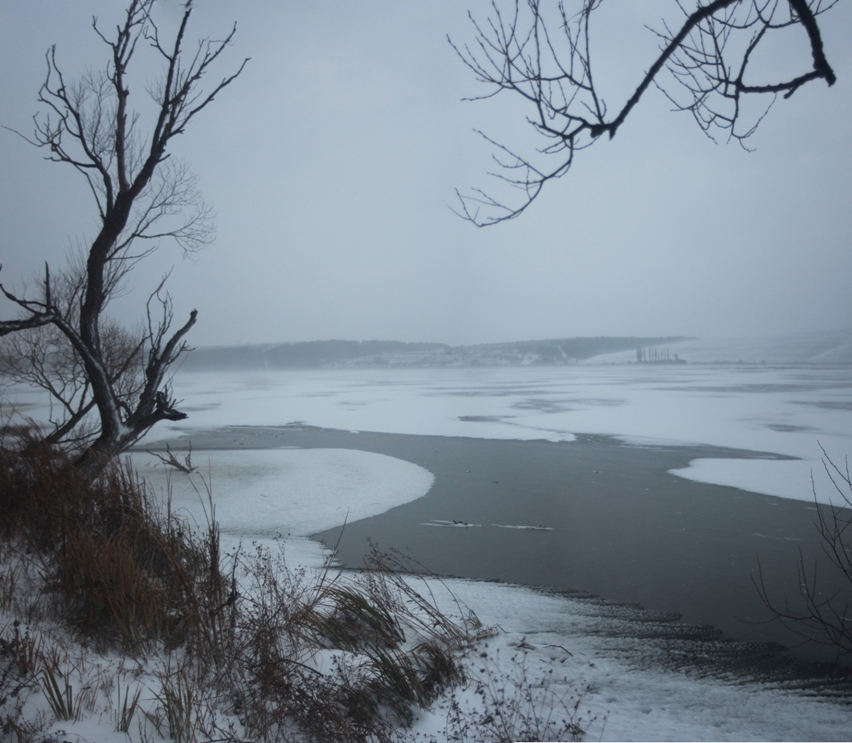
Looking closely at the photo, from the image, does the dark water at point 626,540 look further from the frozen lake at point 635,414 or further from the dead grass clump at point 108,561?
the dead grass clump at point 108,561

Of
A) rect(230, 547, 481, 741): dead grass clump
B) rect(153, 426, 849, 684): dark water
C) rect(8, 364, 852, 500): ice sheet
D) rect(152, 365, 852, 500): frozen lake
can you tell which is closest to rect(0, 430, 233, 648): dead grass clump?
rect(230, 547, 481, 741): dead grass clump

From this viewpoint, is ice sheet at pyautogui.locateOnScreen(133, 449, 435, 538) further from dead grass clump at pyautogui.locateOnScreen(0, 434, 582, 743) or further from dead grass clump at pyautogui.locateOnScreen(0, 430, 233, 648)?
dead grass clump at pyautogui.locateOnScreen(0, 434, 582, 743)

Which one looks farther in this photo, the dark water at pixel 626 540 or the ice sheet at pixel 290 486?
the ice sheet at pixel 290 486

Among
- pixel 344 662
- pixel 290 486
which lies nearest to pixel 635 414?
pixel 290 486

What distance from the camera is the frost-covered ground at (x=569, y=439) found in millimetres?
2799

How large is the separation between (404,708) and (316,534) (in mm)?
3454

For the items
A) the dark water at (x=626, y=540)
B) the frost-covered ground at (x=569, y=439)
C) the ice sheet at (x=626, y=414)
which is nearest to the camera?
the frost-covered ground at (x=569, y=439)

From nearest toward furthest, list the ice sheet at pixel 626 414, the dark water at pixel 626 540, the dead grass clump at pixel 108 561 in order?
the dead grass clump at pixel 108 561 < the dark water at pixel 626 540 < the ice sheet at pixel 626 414

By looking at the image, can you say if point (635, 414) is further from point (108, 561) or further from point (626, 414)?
point (108, 561)

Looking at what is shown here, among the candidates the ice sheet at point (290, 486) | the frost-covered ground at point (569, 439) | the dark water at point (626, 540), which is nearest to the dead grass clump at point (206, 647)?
the frost-covered ground at point (569, 439)

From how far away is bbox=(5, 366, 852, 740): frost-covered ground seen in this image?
2799 millimetres

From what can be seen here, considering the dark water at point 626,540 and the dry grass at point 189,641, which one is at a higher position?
the dry grass at point 189,641

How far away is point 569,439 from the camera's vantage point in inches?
452

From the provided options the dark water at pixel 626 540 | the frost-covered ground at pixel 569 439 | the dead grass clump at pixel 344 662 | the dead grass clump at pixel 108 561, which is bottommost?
the dark water at pixel 626 540
